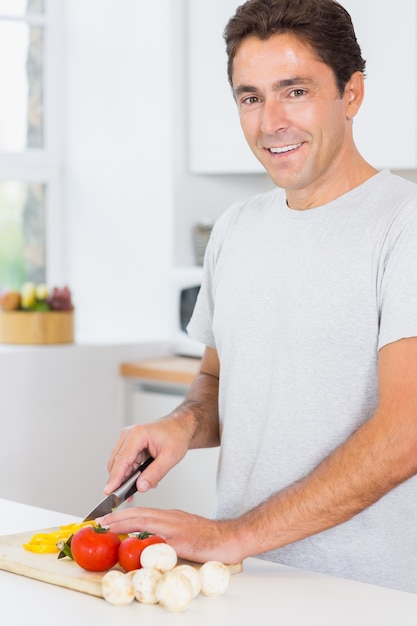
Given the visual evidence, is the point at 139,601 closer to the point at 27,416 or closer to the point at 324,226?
the point at 324,226

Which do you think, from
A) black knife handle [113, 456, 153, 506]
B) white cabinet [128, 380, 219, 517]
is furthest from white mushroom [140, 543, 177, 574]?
white cabinet [128, 380, 219, 517]

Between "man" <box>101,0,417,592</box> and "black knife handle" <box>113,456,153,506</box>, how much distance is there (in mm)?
13

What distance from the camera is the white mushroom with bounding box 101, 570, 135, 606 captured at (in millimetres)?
1306

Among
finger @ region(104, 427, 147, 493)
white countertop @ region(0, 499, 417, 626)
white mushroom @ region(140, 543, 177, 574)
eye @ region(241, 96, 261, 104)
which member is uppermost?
eye @ region(241, 96, 261, 104)

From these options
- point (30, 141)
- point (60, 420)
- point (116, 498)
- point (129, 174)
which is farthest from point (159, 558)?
point (30, 141)

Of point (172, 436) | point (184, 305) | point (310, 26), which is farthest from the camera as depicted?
point (184, 305)

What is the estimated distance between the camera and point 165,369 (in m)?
3.20

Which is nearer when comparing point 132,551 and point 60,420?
point 132,551

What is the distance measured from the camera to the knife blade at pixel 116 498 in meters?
1.58

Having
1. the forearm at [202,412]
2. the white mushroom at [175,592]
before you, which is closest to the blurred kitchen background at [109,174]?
the forearm at [202,412]

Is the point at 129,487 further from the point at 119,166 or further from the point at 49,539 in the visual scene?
the point at 119,166

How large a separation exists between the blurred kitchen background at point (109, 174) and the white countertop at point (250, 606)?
5.44ft

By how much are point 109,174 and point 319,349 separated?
216 cm

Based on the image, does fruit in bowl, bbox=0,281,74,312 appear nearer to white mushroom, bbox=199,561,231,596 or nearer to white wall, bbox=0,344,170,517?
white wall, bbox=0,344,170,517
